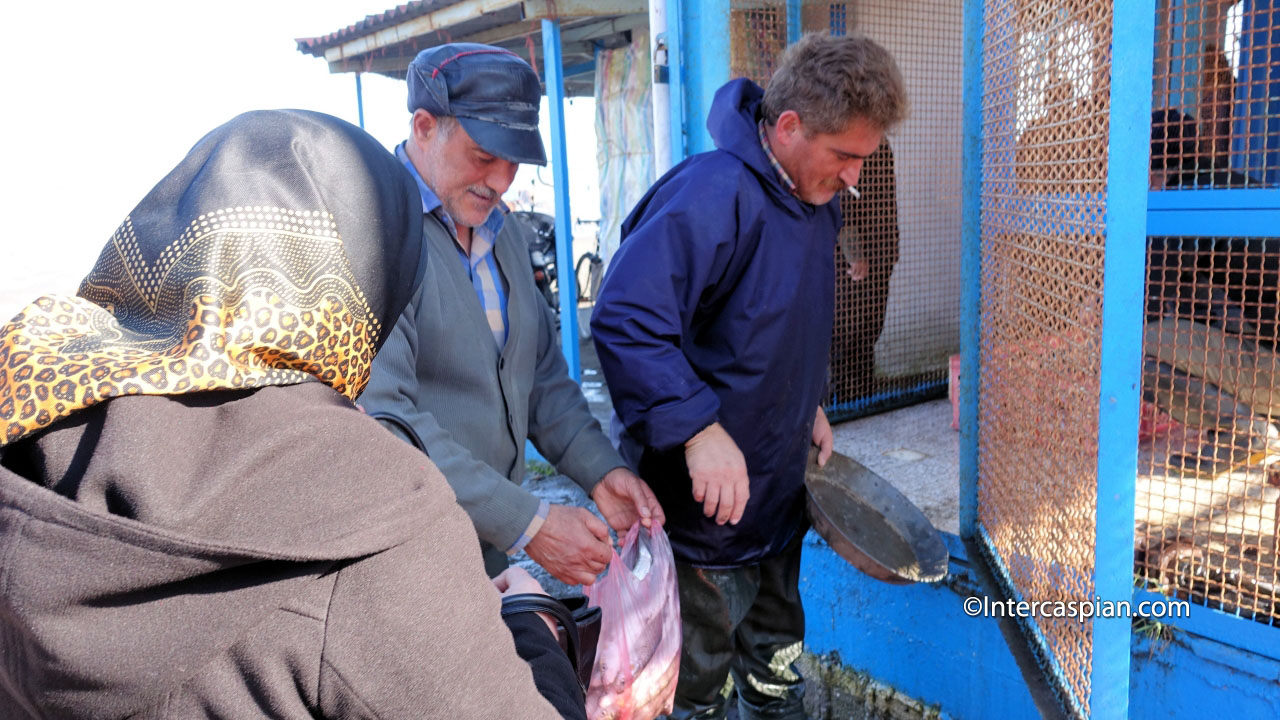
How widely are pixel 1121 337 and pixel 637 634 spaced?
119 cm

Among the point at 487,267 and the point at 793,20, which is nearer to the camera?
the point at 487,267

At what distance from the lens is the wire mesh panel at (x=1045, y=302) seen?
1671mm

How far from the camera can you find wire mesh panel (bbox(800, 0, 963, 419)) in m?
4.20

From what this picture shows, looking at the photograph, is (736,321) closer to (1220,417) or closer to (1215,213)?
(1215,213)

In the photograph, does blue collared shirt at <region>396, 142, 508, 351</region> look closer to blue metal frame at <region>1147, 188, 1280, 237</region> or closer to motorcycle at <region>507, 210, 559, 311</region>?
blue metal frame at <region>1147, 188, 1280, 237</region>

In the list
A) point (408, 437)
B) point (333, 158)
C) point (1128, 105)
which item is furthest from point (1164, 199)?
point (333, 158)

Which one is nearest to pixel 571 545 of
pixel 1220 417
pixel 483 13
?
pixel 1220 417

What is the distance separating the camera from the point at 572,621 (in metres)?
1.44

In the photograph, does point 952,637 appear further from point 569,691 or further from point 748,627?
point 569,691

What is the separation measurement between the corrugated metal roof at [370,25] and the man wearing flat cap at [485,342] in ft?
15.5

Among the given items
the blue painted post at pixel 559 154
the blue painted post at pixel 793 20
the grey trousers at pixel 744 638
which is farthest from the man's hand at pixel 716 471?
the blue painted post at pixel 559 154

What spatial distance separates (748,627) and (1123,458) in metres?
1.38

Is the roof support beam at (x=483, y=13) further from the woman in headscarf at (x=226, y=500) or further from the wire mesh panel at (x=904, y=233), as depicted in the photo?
the woman in headscarf at (x=226, y=500)

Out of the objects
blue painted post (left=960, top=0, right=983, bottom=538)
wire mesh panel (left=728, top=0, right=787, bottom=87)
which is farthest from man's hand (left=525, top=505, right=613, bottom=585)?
wire mesh panel (left=728, top=0, right=787, bottom=87)
